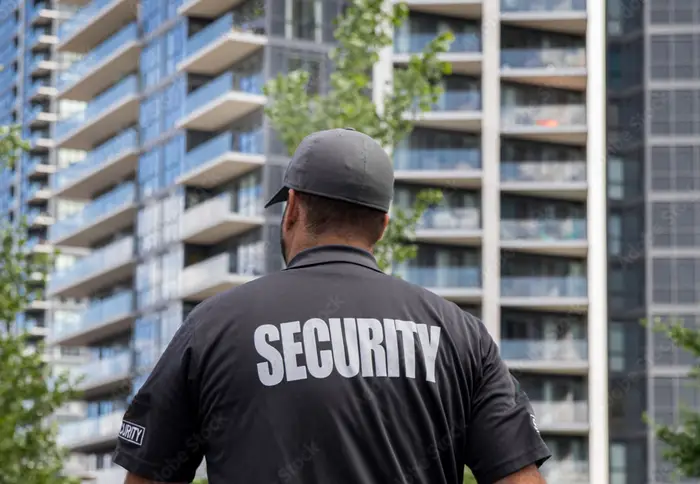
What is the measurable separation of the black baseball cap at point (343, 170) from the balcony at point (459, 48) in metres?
60.1

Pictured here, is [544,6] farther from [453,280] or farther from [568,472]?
[568,472]

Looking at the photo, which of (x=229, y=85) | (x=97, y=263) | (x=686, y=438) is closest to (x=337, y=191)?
(x=686, y=438)

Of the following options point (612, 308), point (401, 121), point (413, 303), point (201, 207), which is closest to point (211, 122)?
point (201, 207)

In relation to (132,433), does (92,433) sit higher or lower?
lower

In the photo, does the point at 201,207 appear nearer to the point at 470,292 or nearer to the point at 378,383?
the point at 470,292

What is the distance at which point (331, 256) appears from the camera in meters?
3.38

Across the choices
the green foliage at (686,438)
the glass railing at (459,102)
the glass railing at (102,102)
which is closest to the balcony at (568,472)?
the glass railing at (459,102)

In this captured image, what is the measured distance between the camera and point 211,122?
58562mm

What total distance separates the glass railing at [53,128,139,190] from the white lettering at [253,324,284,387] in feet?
201

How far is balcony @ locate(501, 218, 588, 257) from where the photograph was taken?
64.2 m

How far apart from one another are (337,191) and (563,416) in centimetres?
6020

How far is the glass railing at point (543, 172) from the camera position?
212ft

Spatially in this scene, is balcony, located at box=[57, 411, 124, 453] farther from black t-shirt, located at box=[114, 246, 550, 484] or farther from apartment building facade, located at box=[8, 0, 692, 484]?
black t-shirt, located at box=[114, 246, 550, 484]

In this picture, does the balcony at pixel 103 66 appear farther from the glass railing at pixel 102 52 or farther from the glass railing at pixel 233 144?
the glass railing at pixel 233 144
